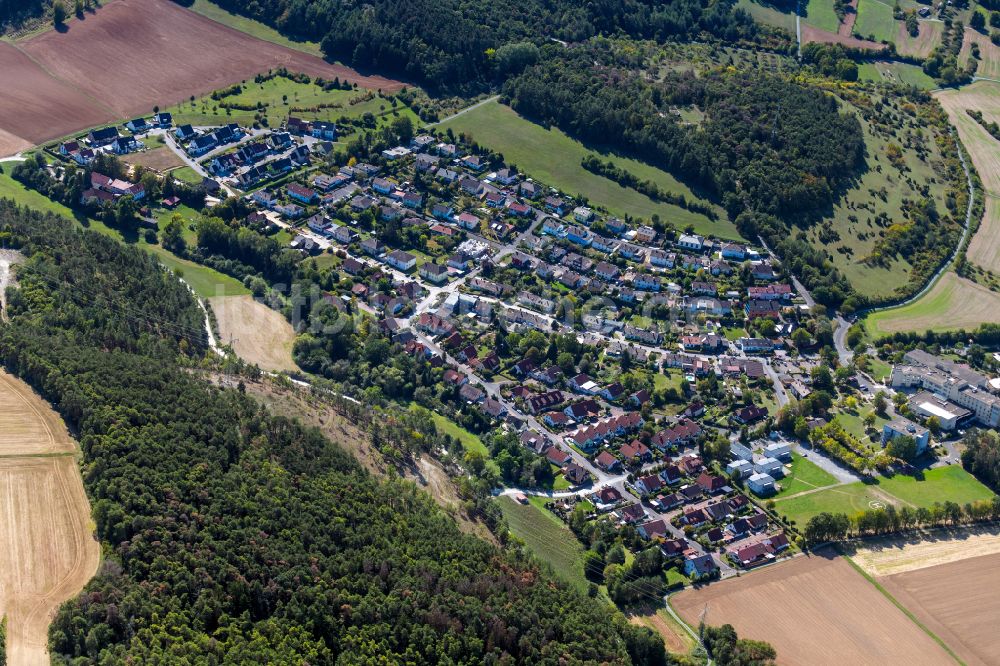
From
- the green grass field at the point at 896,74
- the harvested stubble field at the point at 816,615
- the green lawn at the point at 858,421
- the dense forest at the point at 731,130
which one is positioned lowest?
the harvested stubble field at the point at 816,615

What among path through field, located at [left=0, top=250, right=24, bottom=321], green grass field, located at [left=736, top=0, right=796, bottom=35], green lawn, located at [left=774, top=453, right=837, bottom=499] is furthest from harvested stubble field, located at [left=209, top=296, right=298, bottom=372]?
green grass field, located at [left=736, top=0, right=796, bottom=35]

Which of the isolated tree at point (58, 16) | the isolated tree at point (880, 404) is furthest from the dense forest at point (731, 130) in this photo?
the isolated tree at point (58, 16)

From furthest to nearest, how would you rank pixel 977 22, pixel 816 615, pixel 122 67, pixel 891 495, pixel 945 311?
pixel 977 22, pixel 122 67, pixel 945 311, pixel 891 495, pixel 816 615

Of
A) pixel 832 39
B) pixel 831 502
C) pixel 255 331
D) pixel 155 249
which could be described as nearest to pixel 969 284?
pixel 831 502

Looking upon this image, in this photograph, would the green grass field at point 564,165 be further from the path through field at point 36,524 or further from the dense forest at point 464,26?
the path through field at point 36,524

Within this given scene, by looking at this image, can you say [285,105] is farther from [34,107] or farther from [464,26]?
[34,107]

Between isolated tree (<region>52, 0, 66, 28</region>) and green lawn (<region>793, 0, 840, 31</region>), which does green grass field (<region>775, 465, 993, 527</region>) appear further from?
isolated tree (<region>52, 0, 66, 28</region>)
